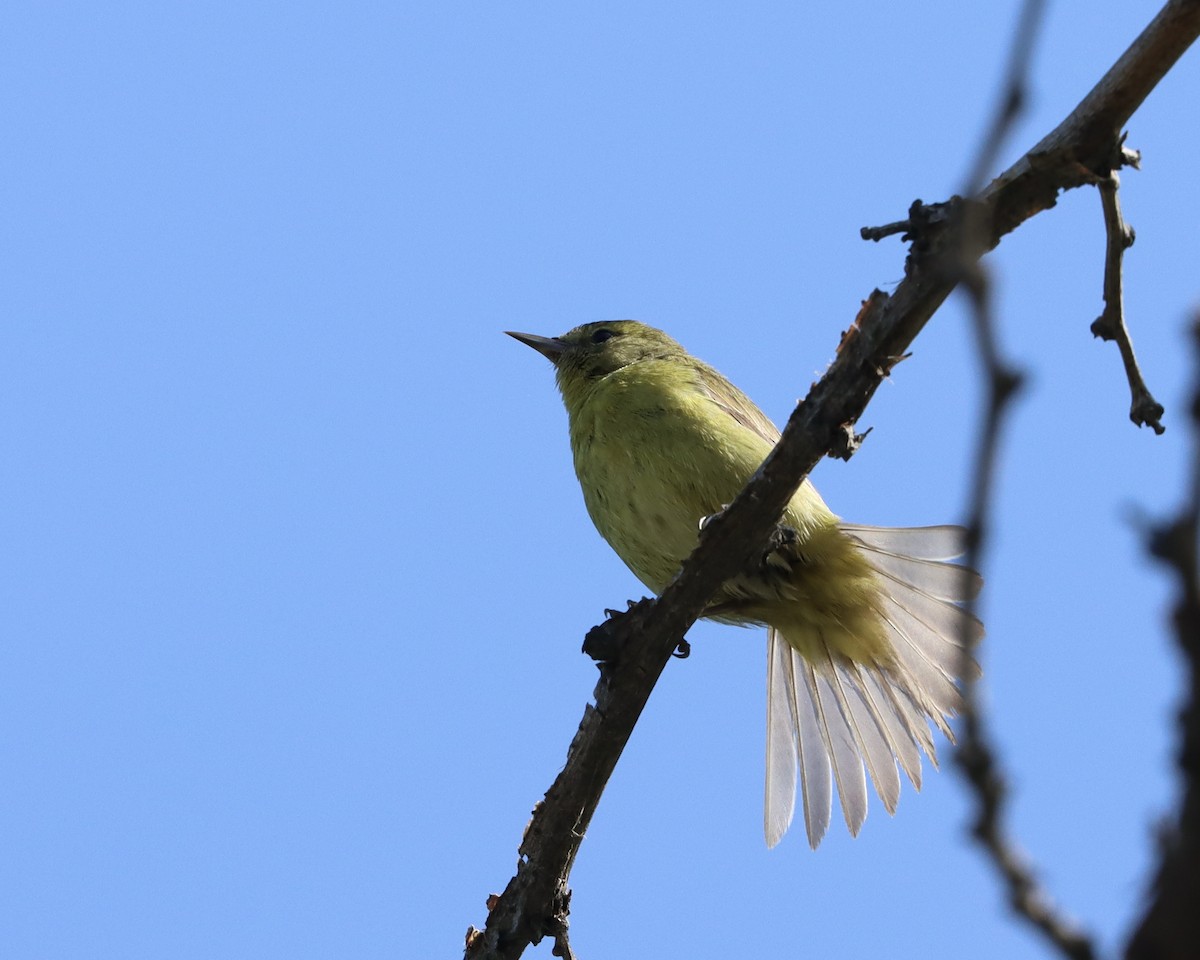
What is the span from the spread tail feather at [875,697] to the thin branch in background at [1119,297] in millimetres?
1750

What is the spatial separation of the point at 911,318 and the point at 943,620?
2.22m

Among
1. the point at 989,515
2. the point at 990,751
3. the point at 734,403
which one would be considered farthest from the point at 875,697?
the point at 989,515

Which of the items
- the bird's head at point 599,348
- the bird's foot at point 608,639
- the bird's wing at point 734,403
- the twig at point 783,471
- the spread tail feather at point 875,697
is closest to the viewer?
the twig at point 783,471

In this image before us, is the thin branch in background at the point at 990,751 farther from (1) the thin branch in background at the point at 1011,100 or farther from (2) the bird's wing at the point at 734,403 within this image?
(2) the bird's wing at the point at 734,403

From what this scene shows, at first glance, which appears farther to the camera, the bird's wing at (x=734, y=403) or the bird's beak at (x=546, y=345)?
the bird's beak at (x=546, y=345)

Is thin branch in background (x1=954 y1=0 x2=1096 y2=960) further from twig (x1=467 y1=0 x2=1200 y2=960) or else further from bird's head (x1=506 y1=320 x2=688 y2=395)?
bird's head (x1=506 y1=320 x2=688 y2=395)

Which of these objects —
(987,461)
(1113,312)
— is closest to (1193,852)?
→ (987,461)

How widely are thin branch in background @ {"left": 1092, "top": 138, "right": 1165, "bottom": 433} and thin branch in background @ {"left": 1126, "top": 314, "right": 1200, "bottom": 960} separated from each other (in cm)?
250

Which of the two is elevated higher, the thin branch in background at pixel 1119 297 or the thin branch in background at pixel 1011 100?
the thin branch in background at pixel 1119 297

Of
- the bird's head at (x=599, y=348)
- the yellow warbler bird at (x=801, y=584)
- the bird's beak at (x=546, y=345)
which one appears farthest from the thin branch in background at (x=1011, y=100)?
the bird's beak at (x=546, y=345)

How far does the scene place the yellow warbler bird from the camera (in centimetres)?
539

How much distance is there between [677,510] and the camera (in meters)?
5.47

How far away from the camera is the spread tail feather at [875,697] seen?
536cm

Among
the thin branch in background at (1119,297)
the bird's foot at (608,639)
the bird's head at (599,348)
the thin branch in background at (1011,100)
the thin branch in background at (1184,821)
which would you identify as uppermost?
the bird's head at (599,348)
